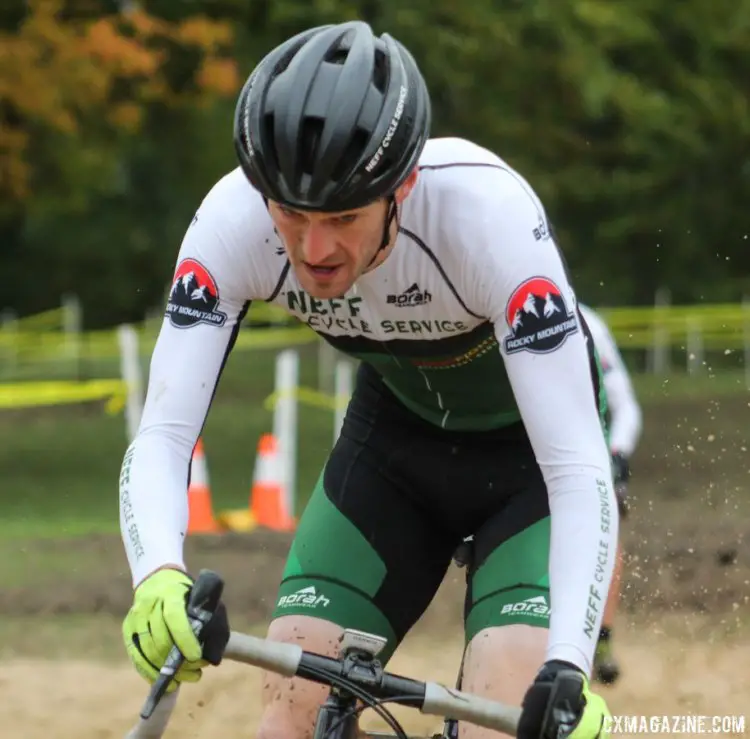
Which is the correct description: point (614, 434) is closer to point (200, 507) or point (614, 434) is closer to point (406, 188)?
point (200, 507)

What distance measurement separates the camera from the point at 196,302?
3.50 meters

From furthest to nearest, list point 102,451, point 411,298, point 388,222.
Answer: point 102,451 → point 411,298 → point 388,222

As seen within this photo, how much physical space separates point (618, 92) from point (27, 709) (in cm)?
1243

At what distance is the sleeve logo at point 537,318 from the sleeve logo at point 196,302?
0.66 metres

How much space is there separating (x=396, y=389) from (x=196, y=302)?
74 centimetres

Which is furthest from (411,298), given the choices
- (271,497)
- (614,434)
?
(271,497)

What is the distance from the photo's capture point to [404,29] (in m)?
14.9

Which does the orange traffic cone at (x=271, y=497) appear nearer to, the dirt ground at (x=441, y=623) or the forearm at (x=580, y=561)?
the dirt ground at (x=441, y=623)

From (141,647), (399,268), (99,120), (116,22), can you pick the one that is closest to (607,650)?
(399,268)

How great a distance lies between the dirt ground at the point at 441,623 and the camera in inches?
267

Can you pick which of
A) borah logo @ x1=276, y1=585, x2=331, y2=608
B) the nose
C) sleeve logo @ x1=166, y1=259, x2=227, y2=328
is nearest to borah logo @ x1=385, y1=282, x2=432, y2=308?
sleeve logo @ x1=166, y1=259, x2=227, y2=328
